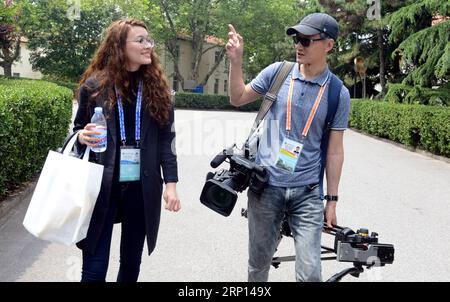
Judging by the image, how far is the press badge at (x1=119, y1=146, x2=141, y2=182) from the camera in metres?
2.80

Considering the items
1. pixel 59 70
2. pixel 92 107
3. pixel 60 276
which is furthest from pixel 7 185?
pixel 59 70

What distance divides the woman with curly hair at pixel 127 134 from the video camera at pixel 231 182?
0.87ft

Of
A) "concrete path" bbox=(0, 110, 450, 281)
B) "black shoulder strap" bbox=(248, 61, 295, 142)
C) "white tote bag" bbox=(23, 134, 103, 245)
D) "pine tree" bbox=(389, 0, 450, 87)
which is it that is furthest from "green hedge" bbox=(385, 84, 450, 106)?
"white tote bag" bbox=(23, 134, 103, 245)

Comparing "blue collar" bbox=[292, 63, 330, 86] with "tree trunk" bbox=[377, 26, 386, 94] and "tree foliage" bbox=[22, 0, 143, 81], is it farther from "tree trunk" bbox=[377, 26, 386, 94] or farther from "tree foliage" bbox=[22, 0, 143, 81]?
"tree foliage" bbox=[22, 0, 143, 81]

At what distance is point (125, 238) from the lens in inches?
117

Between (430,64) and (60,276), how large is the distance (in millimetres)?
15349

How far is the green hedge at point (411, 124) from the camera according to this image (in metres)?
13.4

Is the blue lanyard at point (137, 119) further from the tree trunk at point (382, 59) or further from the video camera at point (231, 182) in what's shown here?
the tree trunk at point (382, 59)

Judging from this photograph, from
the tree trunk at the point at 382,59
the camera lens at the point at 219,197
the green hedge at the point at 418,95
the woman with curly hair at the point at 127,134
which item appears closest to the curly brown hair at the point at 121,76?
the woman with curly hair at the point at 127,134

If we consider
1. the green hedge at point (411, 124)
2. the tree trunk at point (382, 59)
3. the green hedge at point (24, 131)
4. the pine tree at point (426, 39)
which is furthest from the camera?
the tree trunk at point (382, 59)

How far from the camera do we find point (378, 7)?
23438mm

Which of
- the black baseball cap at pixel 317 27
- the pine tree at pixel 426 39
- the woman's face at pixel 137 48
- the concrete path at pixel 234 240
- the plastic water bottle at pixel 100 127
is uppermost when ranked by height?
the pine tree at pixel 426 39

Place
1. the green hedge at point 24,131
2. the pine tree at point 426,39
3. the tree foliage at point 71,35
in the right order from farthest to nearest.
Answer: the tree foliage at point 71,35, the pine tree at point 426,39, the green hedge at point 24,131

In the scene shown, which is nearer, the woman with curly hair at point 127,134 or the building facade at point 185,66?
the woman with curly hair at point 127,134
